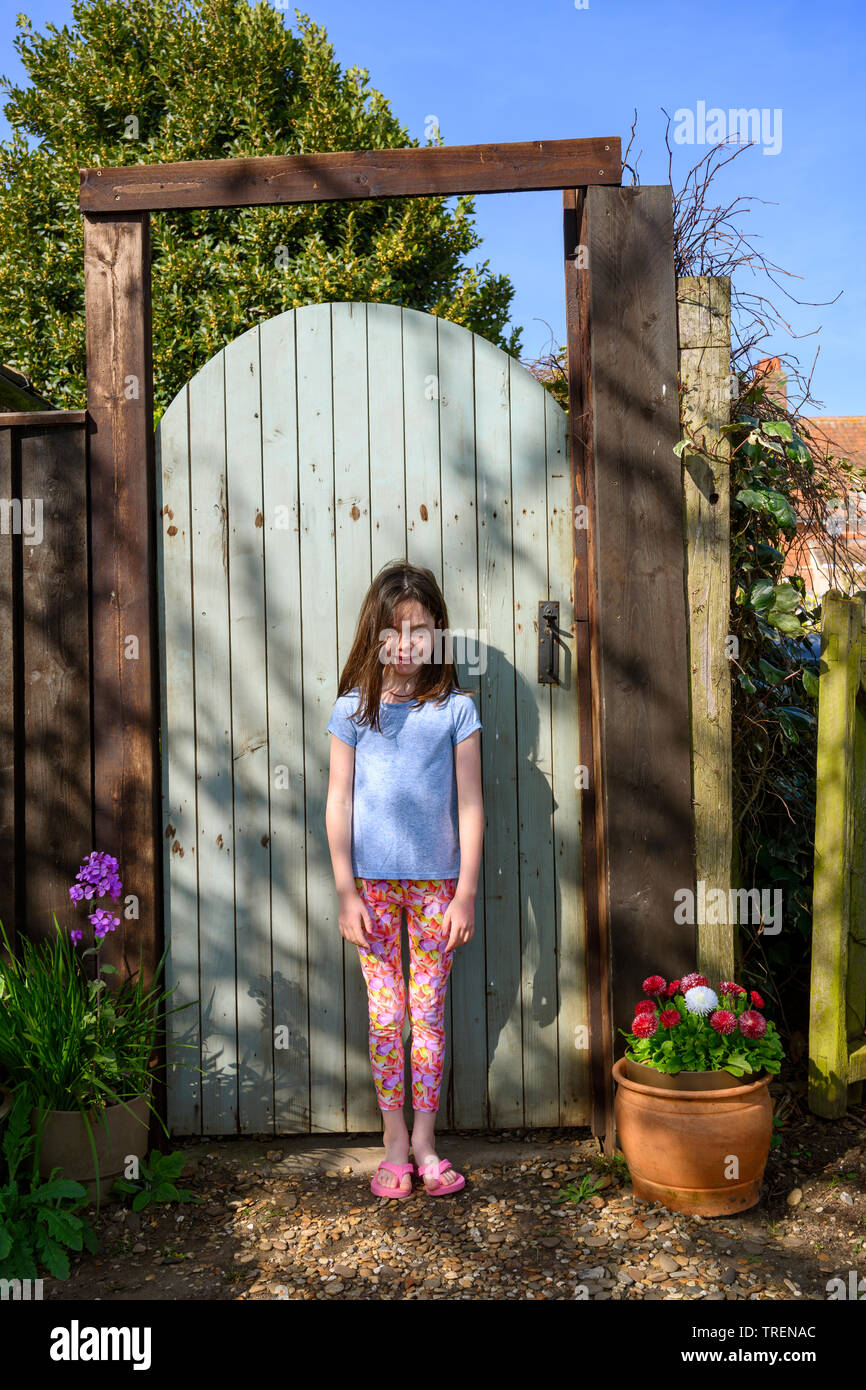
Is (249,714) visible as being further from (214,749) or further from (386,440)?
(386,440)

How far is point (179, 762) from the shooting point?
9.36ft

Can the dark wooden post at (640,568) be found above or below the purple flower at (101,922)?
above

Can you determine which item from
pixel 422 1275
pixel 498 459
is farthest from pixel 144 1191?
pixel 498 459

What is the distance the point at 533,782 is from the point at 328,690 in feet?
2.32

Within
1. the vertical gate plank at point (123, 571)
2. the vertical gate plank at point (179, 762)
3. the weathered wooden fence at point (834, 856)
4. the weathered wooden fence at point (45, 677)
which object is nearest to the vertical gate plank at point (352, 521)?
the vertical gate plank at point (179, 762)

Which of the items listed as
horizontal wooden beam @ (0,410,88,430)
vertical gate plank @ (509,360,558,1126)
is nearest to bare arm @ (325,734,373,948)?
vertical gate plank @ (509,360,558,1126)

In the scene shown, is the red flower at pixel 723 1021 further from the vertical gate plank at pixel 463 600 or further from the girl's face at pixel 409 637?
the girl's face at pixel 409 637

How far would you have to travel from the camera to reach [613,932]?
8.76 feet

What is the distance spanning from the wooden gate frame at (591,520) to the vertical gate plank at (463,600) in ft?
1.10

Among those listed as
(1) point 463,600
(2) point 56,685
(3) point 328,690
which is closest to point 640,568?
(1) point 463,600

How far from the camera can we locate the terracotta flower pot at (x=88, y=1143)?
2473mm

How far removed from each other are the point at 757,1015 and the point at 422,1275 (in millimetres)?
1065

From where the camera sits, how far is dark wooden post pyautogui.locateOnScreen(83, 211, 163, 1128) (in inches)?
109

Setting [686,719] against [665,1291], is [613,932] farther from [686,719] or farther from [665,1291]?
[665,1291]
